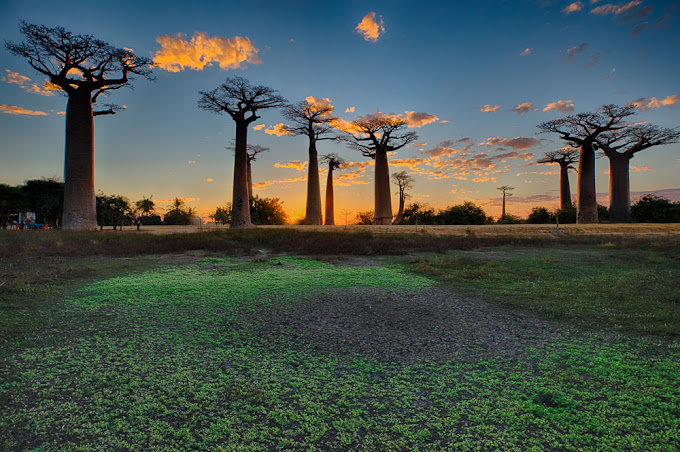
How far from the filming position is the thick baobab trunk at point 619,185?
30.8 meters

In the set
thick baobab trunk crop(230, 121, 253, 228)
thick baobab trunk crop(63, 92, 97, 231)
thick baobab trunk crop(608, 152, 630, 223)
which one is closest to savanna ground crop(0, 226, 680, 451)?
thick baobab trunk crop(63, 92, 97, 231)

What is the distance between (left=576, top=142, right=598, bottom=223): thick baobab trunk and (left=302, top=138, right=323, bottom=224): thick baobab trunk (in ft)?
77.5

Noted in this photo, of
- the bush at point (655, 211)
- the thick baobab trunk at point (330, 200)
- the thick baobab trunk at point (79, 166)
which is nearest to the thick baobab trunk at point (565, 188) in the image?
the bush at point (655, 211)

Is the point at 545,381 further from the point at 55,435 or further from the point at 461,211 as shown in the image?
the point at 461,211

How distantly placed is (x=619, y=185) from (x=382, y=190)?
68.8 feet

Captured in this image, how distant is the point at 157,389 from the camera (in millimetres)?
1984

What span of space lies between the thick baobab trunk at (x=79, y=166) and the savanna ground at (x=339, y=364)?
15.7m

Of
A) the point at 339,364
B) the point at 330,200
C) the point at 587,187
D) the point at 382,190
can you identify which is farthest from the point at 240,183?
the point at 587,187

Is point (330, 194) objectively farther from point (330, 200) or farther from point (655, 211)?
point (655, 211)

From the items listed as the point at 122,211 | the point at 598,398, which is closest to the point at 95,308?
the point at 598,398

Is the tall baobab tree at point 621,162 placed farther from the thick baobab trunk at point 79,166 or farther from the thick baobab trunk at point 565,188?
the thick baobab trunk at point 79,166

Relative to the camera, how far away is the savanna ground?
63.1 inches

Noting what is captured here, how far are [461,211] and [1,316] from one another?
39214 millimetres

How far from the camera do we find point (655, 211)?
106 ft
